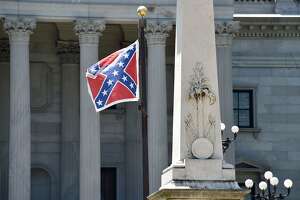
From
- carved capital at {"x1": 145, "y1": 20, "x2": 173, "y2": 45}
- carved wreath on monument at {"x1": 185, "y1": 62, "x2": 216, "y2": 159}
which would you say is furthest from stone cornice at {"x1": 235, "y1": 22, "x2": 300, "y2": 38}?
carved wreath on monument at {"x1": 185, "y1": 62, "x2": 216, "y2": 159}

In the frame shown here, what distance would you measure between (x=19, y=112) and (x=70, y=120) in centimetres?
625

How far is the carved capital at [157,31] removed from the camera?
152 ft

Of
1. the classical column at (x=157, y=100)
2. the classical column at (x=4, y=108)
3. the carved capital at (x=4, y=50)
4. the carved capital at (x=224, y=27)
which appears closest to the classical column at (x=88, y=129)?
the classical column at (x=157, y=100)

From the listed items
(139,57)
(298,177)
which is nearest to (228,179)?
(139,57)

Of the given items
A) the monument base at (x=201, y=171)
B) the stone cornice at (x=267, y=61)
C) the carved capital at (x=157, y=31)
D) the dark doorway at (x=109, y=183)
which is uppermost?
the carved capital at (x=157, y=31)

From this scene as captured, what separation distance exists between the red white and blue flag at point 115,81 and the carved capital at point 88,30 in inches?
660

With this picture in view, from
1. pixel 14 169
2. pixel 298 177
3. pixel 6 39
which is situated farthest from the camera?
pixel 298 177

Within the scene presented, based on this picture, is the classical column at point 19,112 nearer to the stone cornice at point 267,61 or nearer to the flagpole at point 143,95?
the stone cornice at point 267,61

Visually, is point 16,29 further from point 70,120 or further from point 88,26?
point 70,120

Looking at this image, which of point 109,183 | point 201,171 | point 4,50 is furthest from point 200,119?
point 109,183

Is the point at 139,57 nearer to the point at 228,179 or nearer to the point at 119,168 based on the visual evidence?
the point at 228,179

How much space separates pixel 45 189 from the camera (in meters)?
50.5

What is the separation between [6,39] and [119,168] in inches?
322

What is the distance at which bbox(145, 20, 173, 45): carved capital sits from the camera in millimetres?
46250
